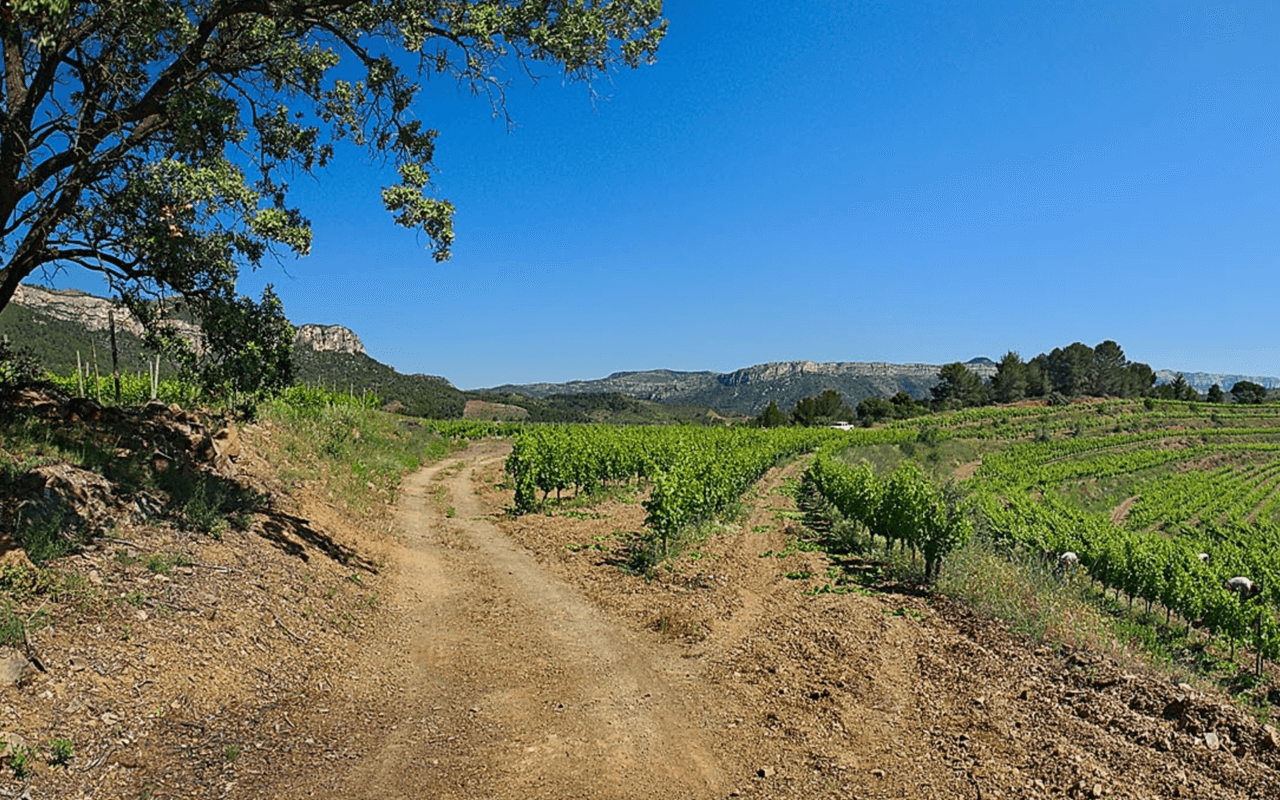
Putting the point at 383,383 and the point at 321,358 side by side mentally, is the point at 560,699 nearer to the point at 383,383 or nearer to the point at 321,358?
the point at 321,358

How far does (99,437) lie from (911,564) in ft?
53.2

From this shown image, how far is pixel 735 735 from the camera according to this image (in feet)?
24.2

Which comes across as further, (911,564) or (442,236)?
(911,564)

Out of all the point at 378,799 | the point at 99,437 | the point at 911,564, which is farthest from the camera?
the point at 911,564

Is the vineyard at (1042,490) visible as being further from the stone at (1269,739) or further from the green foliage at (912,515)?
the stone at (1269,739)

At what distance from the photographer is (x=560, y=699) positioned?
320 inches

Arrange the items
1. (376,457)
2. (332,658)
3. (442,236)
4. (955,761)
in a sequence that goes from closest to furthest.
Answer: (955,761), (332,658), (442,236), (376,457)

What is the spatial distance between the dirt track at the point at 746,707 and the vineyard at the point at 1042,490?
4.25 meters

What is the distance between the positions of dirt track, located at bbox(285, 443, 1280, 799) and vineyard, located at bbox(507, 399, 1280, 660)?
167 inches

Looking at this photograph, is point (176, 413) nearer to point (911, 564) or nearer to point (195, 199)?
point (195, 199)

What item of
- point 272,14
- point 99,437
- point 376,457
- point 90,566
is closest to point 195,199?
point 272,14

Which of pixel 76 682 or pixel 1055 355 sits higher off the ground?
pixel 1055 355

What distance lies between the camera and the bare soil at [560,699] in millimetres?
5961

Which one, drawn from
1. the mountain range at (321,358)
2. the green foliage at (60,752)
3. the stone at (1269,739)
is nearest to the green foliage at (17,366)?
the mountain range at (321,358)
